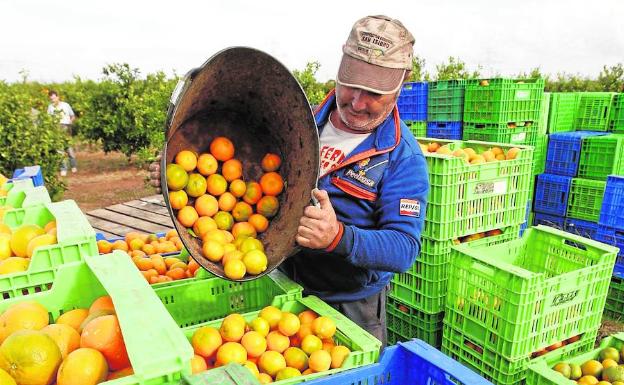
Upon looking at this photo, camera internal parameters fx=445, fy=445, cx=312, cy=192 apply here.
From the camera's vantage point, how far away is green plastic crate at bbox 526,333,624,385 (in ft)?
7.50

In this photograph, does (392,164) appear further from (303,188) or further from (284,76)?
(284,76)

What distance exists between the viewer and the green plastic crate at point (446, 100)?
6554 millimetres

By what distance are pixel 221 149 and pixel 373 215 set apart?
73 centimetres

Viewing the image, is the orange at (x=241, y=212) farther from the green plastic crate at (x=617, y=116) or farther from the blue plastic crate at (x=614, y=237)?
the green plastic crate at (x=617, y=116)

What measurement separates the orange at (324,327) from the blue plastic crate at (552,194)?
16.8 feet

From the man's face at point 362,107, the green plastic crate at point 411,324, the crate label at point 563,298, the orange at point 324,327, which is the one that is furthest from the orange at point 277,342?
the green plastic crate at point 411,324

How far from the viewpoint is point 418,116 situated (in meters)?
7.16

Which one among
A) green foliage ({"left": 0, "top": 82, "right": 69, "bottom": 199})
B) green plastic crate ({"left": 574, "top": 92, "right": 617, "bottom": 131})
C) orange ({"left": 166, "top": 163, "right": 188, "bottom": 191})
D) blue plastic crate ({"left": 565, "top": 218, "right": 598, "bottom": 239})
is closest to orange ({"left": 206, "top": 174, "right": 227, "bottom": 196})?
orange ({"left": 166, "top": 163, "right": 188, "bottom": 191})

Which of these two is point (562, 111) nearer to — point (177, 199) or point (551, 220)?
point (551, 220)

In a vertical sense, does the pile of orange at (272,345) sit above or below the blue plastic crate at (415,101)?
below

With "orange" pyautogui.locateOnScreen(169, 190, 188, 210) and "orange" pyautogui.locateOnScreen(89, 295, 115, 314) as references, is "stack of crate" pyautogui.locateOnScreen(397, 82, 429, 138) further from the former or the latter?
"orange" pyautogui.locateOnScreen(89, 295, 115, 314)

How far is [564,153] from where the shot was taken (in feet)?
19.4

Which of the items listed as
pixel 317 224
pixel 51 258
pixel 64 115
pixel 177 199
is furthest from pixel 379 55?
pixel 64 115

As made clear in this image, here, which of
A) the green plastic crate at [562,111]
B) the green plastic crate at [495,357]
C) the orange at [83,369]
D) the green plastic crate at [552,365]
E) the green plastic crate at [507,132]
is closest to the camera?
the orange at [83,369]
